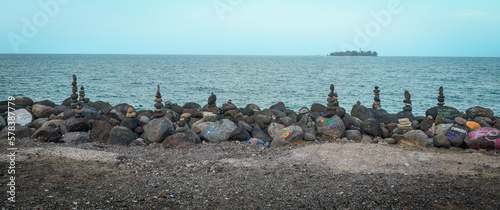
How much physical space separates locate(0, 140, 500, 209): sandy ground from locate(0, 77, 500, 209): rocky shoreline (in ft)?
0.08

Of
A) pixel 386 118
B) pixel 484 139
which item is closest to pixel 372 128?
pixel 386 118

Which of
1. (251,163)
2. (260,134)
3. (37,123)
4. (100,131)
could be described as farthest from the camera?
(37,123)

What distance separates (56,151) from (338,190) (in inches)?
293

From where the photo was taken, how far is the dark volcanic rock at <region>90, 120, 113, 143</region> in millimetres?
11938

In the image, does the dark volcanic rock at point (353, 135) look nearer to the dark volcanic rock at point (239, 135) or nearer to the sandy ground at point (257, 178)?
the sandy ground at point (257, 178)

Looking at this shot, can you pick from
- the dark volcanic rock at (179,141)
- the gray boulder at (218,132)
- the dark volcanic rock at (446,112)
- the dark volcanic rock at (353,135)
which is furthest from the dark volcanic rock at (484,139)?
the dark volcanic rock at (179,141)

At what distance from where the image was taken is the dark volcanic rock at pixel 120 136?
11602 millimetres

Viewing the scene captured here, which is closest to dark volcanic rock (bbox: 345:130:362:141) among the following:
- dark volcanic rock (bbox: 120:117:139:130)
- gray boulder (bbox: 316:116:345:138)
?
gray boulder (bbox: 316:116:345:138)

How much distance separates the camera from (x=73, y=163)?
831cm

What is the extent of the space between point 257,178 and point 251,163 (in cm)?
137

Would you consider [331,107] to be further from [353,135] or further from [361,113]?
[361,113]

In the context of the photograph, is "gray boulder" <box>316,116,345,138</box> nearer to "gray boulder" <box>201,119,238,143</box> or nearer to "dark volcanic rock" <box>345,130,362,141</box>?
"dark volcanic rock" <box>345,130,362,141</box>

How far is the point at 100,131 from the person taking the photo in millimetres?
12039

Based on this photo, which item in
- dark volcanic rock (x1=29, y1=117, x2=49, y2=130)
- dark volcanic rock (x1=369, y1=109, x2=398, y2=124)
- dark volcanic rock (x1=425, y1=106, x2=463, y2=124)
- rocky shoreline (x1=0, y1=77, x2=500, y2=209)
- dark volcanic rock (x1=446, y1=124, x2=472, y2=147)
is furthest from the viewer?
dark volcanic rock (x1=425, y1=106, x2=463, y2=124)
